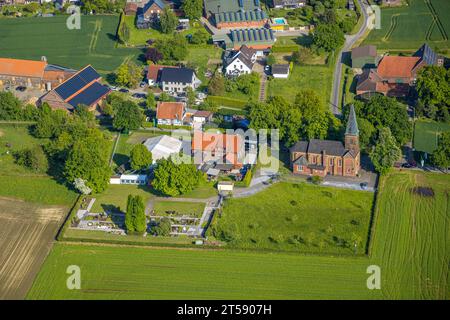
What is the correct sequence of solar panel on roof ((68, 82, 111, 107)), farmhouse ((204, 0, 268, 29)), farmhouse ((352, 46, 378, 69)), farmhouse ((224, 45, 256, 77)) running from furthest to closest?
farmhouse ((204, 0, 268, 29)) → farmhouse ((352, 46, 378, 69)) → farmhouse ((224, 45, 256, 77)) → solar panel on roof ((68, 82, 111, 107))

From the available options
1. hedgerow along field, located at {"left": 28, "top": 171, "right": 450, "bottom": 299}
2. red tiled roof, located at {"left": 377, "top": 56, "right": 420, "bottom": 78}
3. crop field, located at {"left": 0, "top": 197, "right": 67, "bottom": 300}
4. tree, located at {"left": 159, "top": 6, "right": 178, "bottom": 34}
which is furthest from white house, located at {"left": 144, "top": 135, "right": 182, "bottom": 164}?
tree, located at {"left": 159, "top": 6, "right": 178, "bottom": 34}

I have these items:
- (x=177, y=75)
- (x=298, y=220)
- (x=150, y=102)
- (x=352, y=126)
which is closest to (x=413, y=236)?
(x=298, y=220)

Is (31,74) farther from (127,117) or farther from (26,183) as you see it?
(26,183)

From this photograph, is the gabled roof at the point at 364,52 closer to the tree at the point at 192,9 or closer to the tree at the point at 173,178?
the tree at the point at 192,9

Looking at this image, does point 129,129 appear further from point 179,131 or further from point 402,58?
point 402,58

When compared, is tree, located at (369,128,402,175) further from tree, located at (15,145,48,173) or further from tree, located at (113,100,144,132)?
tree, located at (15,145,48,173)

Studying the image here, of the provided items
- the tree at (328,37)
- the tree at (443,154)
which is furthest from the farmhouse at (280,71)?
the tree at (443,154)

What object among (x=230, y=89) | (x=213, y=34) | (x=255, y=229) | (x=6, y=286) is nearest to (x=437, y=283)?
(x=255, y=229)
